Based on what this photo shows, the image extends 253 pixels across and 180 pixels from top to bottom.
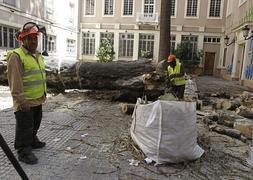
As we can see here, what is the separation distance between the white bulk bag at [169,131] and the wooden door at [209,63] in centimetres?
2498

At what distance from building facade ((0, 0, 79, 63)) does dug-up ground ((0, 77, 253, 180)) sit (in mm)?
8261

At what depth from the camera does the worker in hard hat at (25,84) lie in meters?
3.48

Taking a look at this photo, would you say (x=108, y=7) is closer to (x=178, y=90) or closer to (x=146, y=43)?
(x=146, y=43)

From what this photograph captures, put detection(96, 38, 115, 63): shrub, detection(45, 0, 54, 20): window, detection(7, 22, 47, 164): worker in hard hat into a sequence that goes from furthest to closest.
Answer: detection(96, 38, 115, 63): shrub, detection(45, 0, 54, 20): window, detection(7, 22, 47, 164): worker in hard hat

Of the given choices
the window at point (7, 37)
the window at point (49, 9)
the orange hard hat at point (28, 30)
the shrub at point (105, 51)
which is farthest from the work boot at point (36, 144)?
the shrub at point (105, 51)

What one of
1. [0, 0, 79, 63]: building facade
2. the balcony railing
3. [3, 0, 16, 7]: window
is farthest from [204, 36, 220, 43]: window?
[3, 0, 16, 7]: window

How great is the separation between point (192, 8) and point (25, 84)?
2702 cm

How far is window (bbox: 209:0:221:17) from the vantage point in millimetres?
27397

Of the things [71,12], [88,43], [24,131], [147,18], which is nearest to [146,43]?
[147,18]

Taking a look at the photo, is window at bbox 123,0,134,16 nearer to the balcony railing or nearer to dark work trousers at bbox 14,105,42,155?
the balcony railing

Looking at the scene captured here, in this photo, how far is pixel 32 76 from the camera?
3.71m

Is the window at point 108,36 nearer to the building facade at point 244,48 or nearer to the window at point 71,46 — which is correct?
the window at point 71,46

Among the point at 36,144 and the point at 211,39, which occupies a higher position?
the point at 211,39

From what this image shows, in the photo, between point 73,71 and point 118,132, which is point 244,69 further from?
point 118,132
